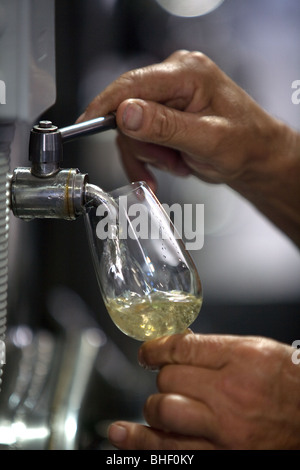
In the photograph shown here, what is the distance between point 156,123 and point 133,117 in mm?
49

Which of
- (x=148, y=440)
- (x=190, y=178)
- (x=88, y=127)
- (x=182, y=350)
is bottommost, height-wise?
(x=148, y=440)

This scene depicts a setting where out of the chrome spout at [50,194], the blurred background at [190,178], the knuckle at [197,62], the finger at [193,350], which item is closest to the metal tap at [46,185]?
the chrome spout at [50,194]

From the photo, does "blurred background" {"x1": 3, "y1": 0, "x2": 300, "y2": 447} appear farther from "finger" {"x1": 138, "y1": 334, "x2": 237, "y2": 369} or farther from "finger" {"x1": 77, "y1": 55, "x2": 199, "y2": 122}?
"finger" {"x1": 138, "y1": 334, "x2": 237, "y2": 369}

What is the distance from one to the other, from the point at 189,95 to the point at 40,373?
0.55 metres

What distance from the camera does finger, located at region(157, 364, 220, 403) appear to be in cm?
81

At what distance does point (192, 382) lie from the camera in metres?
0.82

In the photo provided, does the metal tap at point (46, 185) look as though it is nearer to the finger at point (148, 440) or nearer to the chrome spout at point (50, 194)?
the chrome spout at point (50, 194)

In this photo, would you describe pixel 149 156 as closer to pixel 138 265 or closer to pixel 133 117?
pixel 133 117

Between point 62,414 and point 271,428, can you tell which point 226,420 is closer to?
point 271,428

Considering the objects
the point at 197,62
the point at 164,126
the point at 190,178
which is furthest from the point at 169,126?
the point at 190,178

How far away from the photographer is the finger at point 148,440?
32.0 inches

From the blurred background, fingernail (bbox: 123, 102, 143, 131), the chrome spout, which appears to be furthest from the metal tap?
the blurred background

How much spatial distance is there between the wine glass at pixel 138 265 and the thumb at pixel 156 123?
0.91 feet
